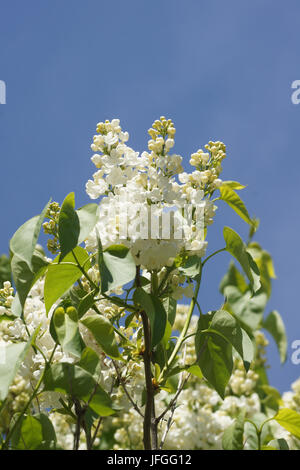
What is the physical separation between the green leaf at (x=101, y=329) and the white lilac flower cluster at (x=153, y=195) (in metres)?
0.14

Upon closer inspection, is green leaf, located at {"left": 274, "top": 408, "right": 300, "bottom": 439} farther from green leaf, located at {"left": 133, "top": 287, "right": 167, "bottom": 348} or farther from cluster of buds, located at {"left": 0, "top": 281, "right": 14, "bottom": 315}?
cluster of buds, located at {"left": 0, "top": 281, "right": 14, "bottom": 315}

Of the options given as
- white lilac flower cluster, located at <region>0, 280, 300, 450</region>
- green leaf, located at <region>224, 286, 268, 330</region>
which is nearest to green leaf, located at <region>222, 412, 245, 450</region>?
white lilac flower cluster, located at <region>0, 280, 300, 450</region>

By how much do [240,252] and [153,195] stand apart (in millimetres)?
237

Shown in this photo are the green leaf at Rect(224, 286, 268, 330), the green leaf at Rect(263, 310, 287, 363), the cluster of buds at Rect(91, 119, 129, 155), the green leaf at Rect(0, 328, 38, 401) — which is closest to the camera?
the green leaf at Rect(0, 328, 38, 401)

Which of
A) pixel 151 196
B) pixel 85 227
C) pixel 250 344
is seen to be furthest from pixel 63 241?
pixel 250 344

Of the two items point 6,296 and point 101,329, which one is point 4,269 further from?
point 101,329

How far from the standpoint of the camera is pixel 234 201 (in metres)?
1.27

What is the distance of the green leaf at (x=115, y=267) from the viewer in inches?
37.4

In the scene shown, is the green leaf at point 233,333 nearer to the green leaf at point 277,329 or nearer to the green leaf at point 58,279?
the green leaf at point 58,279

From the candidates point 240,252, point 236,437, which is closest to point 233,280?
point 236,437

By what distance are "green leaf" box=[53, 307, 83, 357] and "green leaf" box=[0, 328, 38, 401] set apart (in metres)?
0.07

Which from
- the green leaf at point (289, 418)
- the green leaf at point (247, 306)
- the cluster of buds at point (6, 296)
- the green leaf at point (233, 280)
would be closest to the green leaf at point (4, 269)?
the cluster of buds at point (6, 296)

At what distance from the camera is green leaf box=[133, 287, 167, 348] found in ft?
3.34

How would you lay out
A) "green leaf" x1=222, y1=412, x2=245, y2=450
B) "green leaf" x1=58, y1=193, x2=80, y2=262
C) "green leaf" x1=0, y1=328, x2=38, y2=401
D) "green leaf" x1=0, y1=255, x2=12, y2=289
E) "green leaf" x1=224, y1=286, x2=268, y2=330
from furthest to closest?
"green leaf" x1=224, y1=286, x2=268, y2=330 → "green leaf" x1=0, y1=255, x2=12, y2=289 → "green leaf" x1=222, y1=412, x2=245, y2=450 → "green leaf" x1=58, y1=193, x2=80, y2=262 → "green leaf" x1=0, y1=328, x2=38, y2=401
